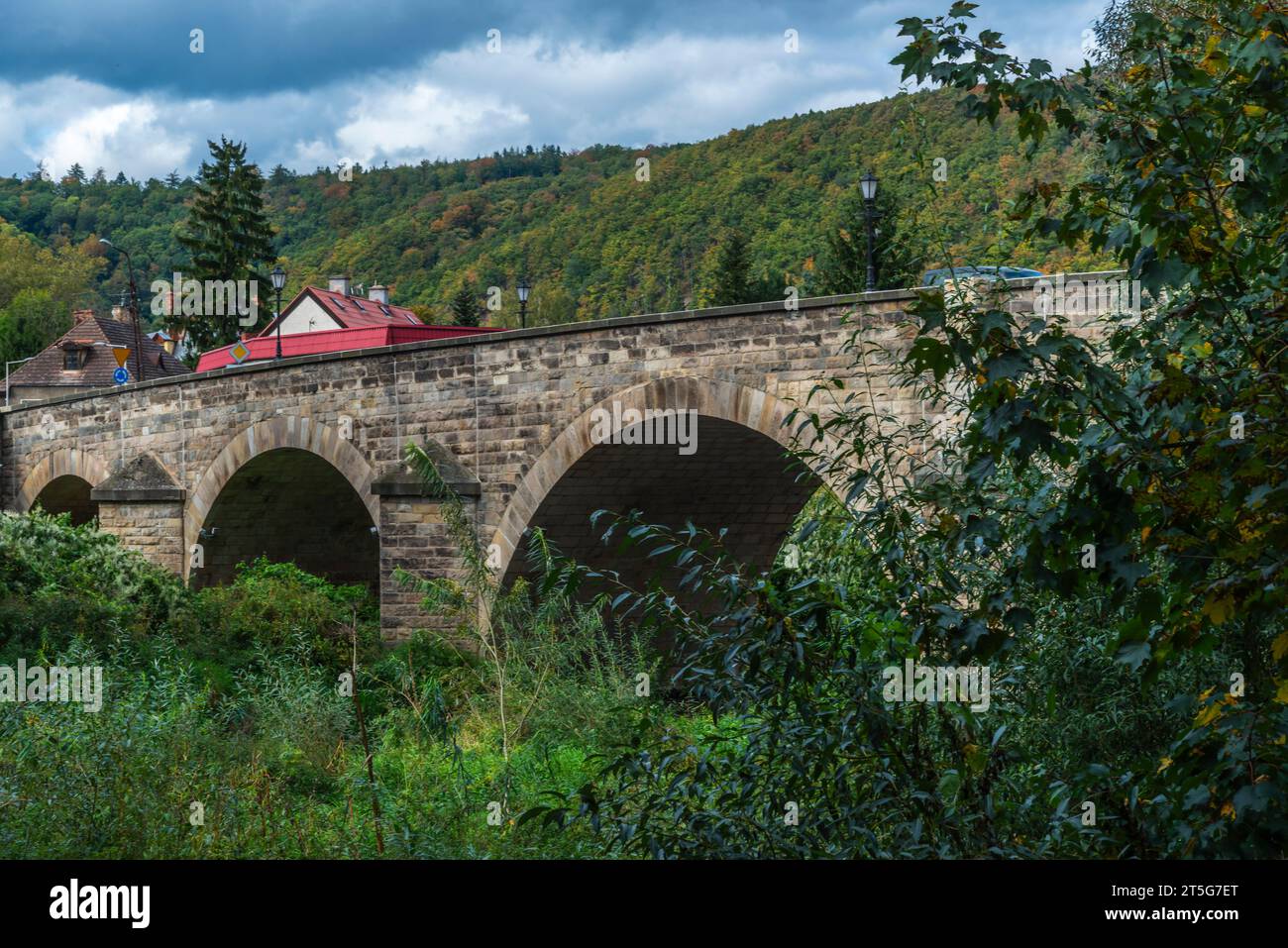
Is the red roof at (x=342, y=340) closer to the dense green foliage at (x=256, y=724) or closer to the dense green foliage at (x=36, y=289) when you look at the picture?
the dense green foliage at (x=256, y=724)

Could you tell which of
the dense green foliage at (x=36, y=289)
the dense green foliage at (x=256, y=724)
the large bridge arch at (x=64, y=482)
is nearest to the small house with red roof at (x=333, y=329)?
the large bridge arch at (x=64, y=482)

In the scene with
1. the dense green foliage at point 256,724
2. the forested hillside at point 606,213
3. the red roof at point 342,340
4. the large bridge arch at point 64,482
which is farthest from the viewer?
the large bridge arch at point 64,482

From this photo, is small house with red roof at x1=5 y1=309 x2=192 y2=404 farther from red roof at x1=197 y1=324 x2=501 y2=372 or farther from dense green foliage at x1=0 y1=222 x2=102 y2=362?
red roof at x1=197 y1=324 x2=501 y2=372

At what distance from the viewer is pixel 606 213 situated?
39.7 meters

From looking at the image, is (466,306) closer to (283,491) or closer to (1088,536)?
(283,491)

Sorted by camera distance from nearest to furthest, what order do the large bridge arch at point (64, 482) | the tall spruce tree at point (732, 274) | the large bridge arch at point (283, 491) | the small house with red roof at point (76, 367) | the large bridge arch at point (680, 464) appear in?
the large bridge arch at point (680, 464) < the large bridge arch at point (283, 491) < the large bridge arch at point (64, 482) < the tall spruce tree at point (732, 274) < the small house with red roof at point (76, 367)

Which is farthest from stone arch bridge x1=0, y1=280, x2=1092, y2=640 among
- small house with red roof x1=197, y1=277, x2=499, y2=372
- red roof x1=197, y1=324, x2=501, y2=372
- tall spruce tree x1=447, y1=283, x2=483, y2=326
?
tall spruce tree x1=447, y1=283, x2=483, y2=326

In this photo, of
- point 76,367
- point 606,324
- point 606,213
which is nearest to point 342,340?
point 606,324

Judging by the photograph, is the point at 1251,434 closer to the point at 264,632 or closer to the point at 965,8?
the point at 965,8

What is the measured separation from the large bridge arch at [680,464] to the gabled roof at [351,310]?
855 inches

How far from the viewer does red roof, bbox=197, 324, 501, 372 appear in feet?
72.2

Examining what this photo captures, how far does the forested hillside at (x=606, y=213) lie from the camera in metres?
14.9

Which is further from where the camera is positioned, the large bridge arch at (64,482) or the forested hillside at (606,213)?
the large bridge arch at (64,482)

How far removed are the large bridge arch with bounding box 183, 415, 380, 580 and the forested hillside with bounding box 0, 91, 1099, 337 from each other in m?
7.78
